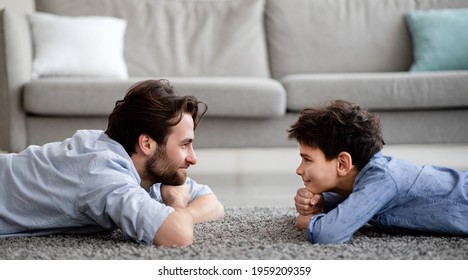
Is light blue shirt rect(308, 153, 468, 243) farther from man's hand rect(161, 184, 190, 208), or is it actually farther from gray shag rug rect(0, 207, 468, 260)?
man's hand rect(161, 184, 190, 208)

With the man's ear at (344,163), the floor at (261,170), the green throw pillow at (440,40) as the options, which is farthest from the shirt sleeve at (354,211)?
the green throw pillow at (440,40)

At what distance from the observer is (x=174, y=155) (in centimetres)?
189

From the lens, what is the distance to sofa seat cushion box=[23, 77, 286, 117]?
128 inches

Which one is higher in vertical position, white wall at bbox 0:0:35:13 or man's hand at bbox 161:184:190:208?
white wall at bbox 0:0:35:13

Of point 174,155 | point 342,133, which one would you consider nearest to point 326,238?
point 342,133

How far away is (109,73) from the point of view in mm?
3721

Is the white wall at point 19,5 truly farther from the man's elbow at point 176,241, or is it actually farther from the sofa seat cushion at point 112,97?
the man's elbow at point 176,241

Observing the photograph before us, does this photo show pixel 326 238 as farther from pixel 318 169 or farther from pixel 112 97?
pixel 112 97

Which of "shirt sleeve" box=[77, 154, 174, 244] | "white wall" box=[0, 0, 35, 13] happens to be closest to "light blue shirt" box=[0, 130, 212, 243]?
"shirt sleeve" box=[77, 154, 174, 244]

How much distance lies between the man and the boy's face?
33cm

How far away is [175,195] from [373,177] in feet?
2.00

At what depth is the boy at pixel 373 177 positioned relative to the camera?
178cm
